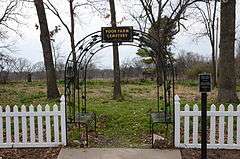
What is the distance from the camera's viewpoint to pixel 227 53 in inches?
520

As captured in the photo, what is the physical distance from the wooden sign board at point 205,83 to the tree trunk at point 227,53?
7245mm

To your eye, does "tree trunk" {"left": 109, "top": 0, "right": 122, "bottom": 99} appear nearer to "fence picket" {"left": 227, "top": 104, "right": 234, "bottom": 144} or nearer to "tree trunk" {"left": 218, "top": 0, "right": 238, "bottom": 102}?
"tree trunk" {"left": 218, "top": 0, "right": 238, "bottom": 102}

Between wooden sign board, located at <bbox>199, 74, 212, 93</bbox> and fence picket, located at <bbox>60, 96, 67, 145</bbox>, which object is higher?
wooden sign board, located at <bbox>199, 74, 212, 93</bbox>

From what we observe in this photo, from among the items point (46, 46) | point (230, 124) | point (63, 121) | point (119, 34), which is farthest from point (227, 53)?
point (46, 46)

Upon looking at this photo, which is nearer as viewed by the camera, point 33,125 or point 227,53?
point 33,125

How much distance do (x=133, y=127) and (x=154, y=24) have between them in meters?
22.8

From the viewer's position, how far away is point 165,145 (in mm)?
7902

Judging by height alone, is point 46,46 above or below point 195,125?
above

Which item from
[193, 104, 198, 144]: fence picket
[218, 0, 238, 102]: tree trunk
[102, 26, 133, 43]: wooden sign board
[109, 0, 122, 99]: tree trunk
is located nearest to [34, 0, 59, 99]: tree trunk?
[109, 0, 122, 99]: tree trunk

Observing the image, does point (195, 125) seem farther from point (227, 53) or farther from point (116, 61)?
point (116, 61)

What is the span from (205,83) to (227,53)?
287 inches

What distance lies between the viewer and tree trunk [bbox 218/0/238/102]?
1312cm

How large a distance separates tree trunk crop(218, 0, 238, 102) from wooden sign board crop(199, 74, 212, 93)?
724 cm

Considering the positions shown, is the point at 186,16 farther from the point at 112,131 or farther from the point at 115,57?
the point at 112,131
